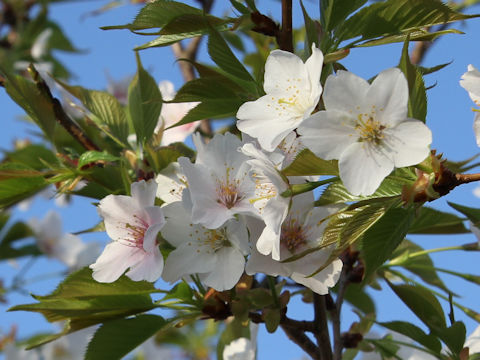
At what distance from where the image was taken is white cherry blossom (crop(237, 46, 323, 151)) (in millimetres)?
836

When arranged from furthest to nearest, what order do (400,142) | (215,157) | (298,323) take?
(298,323), (215,157), (400,142)

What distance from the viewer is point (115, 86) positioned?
74.5 inches

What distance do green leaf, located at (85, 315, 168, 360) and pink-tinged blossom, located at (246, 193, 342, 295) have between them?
226mm

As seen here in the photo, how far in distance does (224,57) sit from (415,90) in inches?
12.4

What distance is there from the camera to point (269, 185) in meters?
0.89

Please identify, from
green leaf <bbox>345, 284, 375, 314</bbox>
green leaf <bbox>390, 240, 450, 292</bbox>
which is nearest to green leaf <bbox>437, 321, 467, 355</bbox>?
green leaf <bbox>390, 240, 450, 292</bbox>

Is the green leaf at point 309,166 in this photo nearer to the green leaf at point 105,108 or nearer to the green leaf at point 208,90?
the green leaf at point 208,90

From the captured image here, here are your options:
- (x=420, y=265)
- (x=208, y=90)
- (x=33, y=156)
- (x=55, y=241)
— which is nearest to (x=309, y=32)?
(x=208, y=90)

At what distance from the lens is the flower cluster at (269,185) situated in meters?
0.76

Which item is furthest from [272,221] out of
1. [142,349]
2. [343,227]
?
[142,349]

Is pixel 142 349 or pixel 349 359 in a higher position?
pixel 349 359

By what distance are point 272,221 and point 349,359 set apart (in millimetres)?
668

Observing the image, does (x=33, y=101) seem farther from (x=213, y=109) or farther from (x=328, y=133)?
(x=328, y=133)

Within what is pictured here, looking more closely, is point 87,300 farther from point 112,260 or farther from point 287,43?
point 287,43
